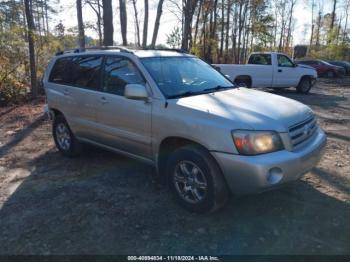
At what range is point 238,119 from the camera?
3.54 meters

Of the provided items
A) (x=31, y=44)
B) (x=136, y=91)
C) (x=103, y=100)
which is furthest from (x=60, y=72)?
(x=31, y=44)

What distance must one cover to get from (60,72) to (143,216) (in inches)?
127

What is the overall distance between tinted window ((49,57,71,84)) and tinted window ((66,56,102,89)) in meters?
0.10

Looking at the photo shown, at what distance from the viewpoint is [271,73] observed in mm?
14805

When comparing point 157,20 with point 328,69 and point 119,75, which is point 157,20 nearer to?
point 328,69

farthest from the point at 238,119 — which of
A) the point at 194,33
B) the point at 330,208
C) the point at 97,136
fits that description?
the point at 194,33

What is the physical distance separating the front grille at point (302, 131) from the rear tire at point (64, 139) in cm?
361

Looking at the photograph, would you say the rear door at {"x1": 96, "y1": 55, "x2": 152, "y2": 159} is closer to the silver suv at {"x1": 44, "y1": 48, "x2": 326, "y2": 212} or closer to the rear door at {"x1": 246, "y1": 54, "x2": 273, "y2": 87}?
the silver suv at {"x1": 44, "y1": 48, "x2": 326, "y2": 212}

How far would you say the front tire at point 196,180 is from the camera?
366 cm

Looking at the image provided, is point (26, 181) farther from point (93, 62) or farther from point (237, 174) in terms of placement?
point (237, 174)

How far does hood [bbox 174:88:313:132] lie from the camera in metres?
3.54

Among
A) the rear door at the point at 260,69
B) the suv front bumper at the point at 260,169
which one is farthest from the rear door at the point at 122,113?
the rear door at the point at 260,69

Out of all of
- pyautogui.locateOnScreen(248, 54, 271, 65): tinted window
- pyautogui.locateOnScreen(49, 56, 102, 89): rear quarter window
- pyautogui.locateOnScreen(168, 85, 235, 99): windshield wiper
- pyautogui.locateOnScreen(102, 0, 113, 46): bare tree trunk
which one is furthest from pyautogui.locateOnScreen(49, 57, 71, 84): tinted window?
pyautogui.locateOnScreen(248, 54, 271, 65): tinted window

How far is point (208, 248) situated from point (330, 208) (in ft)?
5.46
